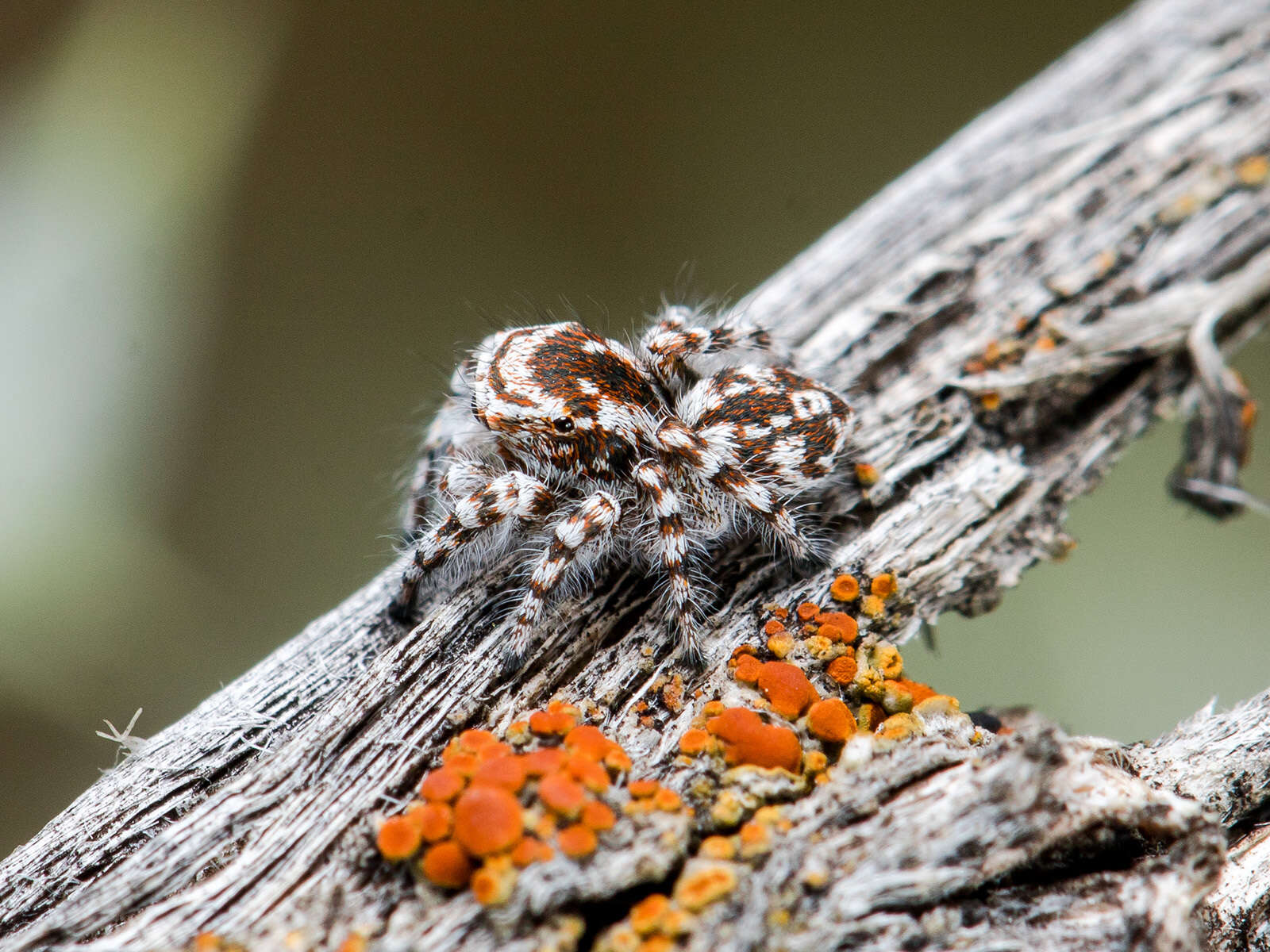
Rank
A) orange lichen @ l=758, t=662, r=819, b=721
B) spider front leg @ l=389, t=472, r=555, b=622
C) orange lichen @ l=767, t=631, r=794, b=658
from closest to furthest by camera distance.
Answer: orange lichen @ l=758, t=662, r=819, b=721 < orange lichen @ l=767, t=631, r=794, b=658 < spider front leg @ l=389, t=472, r=555, b=622

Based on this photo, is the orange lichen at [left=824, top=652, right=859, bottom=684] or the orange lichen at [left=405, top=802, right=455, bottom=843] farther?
the orange lichen at [left=824, top=652, right=859, bottom=684]

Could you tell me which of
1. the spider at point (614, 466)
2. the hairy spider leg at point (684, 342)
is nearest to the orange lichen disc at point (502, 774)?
the spider at point (614, 466)

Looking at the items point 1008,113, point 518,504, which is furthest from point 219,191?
point 1008,113

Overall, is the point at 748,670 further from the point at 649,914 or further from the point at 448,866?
the point at 448,866

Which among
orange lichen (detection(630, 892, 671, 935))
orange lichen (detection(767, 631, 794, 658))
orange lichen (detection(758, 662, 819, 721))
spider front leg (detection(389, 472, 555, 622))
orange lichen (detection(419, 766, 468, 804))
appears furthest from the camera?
spider front leg (detection(389, 472, 555, 622))

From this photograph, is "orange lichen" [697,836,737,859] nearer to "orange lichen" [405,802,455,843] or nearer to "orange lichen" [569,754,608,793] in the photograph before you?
"orange lichen" [569,754,608,793]

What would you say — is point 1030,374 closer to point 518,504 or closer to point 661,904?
point 518,504

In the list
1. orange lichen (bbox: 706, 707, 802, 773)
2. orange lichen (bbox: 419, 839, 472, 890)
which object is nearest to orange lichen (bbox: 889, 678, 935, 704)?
orange lichen (bbox: 706, 707, 802, 773)
